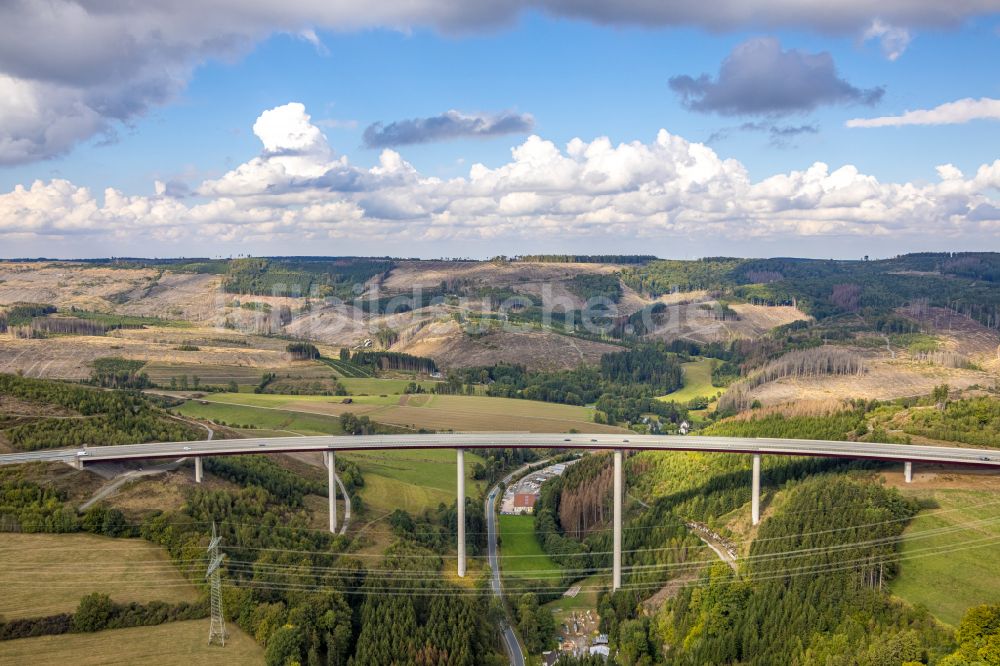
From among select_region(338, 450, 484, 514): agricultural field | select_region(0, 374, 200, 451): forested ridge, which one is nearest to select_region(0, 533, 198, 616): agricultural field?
select_region(0, 374, 200, 451): forested ridge

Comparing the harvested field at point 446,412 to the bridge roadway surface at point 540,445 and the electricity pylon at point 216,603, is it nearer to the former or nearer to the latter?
the bridge roadway surface at point 540,445

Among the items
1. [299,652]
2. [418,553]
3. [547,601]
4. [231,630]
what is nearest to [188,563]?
[231,630]

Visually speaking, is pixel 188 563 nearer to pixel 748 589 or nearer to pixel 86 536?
pixel 86 536

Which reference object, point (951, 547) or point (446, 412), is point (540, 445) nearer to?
point (951, 547)

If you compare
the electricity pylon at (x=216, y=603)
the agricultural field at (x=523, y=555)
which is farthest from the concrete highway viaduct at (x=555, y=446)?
the electricity pylon at (x=216, y=603)

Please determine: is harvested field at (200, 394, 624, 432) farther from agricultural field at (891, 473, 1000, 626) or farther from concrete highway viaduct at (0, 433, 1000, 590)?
agricultural field at (891, 473, 1000, 626)

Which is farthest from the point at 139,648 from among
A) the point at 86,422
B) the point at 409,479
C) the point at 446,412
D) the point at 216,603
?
the point at 446,412
